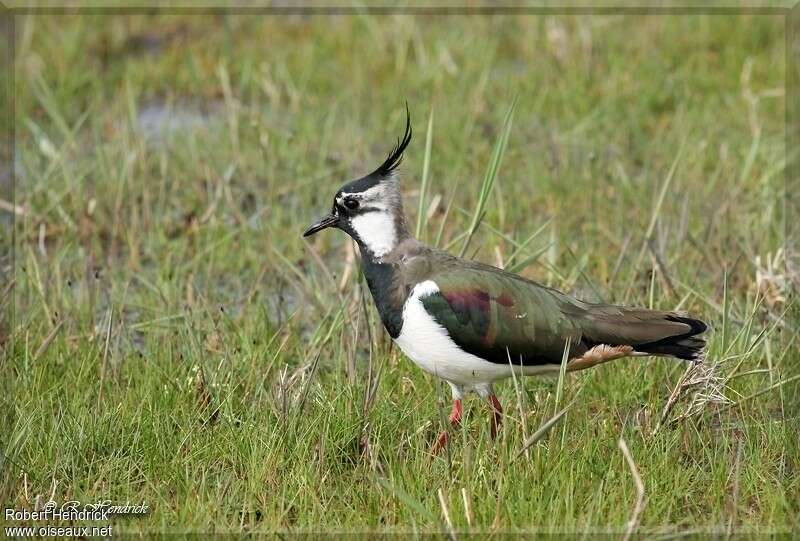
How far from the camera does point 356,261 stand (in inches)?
211

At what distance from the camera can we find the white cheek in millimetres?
4875

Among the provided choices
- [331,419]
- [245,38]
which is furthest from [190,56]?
[331,419]

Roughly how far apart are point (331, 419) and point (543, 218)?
8.92ft

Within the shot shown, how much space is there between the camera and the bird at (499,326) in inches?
181

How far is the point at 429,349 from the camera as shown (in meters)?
4.61

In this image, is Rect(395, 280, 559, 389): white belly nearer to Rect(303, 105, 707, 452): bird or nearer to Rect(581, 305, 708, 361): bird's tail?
Rect(303, 105, 707, 452): bird

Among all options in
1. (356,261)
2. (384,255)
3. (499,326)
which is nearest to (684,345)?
(499,326)

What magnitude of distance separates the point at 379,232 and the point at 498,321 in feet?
2.04

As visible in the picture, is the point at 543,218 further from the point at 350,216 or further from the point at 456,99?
the point at 350,216

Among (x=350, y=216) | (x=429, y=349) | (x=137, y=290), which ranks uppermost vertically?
(x=350, y=216)

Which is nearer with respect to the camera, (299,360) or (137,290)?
(299,360)

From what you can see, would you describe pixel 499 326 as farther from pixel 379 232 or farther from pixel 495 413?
pixel 379 232

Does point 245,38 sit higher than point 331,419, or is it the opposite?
point 245,38

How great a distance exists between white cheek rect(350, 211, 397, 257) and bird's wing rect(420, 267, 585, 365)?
30 centimetres
